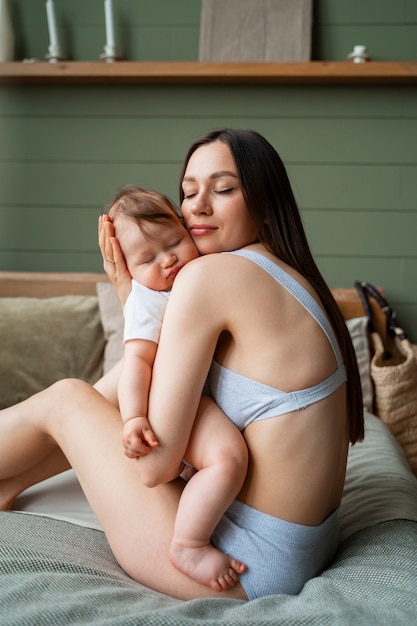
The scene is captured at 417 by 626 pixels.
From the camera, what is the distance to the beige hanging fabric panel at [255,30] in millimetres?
3334

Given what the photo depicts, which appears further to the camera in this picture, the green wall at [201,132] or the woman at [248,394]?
the green wall at [201,132]

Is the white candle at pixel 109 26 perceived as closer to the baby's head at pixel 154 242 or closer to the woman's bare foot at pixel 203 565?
the baby's head at pixel 154 242

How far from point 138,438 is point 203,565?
0.24m

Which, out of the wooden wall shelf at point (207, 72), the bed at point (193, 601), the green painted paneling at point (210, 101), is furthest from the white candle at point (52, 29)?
the bed at point (193, 601)

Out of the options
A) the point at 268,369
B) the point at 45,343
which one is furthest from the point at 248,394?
the point at 45,343

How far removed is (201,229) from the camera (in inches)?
61.2

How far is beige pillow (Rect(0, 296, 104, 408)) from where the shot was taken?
9.50 feet

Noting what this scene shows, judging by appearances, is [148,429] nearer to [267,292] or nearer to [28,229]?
[267,292]

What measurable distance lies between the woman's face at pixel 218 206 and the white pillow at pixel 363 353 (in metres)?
1.59

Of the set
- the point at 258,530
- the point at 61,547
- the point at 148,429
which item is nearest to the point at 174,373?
the point at 148,429

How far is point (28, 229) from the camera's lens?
358cm

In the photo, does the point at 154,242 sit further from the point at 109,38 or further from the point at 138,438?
the point at 109,38

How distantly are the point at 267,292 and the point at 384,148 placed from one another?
2.25 meters

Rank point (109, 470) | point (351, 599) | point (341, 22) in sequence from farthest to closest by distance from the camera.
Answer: point (341, 22)
point (109, 470)
point (351, 599)
